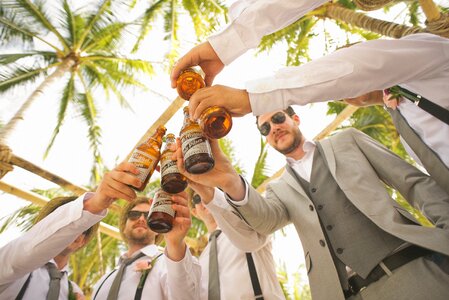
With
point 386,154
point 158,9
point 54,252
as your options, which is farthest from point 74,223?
point 158,9

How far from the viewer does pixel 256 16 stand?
1.37m

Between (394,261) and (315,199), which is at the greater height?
(315,199)

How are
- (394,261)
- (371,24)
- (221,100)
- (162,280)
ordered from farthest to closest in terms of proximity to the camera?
(371,24)
(162,280)
(394,261)
(221,100)

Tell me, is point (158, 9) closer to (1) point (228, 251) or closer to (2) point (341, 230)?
(1) point (228, 251)

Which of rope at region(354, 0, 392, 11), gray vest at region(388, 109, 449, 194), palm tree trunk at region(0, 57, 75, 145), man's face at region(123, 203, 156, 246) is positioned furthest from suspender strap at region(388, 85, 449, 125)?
palm tree trunk at region(0, 57, 75, 145)

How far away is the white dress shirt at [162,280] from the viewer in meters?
1.99

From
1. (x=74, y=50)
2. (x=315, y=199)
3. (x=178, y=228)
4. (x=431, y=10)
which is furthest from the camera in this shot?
(x=74, y=50)

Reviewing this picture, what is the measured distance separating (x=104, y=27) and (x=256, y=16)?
9.13 meters

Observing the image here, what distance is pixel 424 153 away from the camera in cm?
165

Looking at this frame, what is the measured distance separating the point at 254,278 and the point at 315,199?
34.4 inches

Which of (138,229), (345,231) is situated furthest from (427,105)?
(138,229)

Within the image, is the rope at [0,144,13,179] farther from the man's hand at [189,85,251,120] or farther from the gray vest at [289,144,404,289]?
the gray vest at [289,144,404,289]

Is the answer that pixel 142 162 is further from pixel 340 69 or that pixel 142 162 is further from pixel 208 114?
pixel 340 69

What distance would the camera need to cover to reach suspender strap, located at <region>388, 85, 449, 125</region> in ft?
4.73
